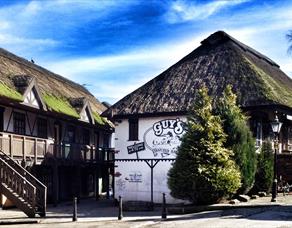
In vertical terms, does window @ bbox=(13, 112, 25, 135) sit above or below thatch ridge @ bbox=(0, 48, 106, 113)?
below

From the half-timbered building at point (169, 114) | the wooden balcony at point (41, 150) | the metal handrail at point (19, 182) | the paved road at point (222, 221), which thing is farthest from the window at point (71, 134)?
the paved road at point (222, 221)

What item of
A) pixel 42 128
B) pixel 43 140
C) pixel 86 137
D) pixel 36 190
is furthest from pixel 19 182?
pixel 86 137

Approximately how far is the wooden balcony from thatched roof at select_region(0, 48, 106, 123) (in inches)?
80.6

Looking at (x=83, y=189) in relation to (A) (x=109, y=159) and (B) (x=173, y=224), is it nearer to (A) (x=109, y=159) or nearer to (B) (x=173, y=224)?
(A) (x=109, y=159)

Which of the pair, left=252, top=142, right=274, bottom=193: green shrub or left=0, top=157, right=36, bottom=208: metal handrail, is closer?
left=0, top=157, right=36, bottom=208: metal handrail

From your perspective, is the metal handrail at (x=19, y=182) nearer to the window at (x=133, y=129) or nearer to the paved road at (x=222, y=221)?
the paved road at (x=222, y=221)

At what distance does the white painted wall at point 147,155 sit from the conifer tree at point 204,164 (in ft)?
18.9

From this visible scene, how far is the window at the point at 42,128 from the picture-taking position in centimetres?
2966

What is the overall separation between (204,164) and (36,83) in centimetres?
1181

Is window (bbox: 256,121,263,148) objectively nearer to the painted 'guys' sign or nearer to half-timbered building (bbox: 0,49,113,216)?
the painted 'guys' sign

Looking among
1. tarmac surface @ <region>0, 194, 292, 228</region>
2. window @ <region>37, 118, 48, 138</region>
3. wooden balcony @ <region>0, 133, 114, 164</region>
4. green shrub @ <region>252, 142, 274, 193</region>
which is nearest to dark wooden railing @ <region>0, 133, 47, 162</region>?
wooden balcony @ <region>0, 133, 114, 164</region>

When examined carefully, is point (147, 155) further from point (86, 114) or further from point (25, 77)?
point (25, 77)

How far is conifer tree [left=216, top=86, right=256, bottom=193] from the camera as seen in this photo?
22031mm

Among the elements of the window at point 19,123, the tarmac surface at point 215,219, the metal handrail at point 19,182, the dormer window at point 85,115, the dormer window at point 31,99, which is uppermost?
the dormer window at point 31,99
